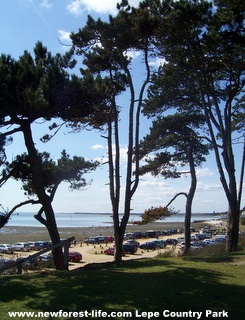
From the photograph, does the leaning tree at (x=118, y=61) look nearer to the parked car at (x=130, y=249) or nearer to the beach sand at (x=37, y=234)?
the parked car at (x=130, y=249)

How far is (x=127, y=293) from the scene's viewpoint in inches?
230

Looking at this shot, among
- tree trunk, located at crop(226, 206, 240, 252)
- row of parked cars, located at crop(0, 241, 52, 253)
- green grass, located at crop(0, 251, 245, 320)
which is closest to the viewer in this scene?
green grass, located at crop(0, 251, 245, 320)

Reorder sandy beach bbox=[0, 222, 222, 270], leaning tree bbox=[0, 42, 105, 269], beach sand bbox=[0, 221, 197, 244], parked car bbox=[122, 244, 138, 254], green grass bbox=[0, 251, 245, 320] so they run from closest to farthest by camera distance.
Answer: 1. green grass bbox=[0, 251, 245, 320]
2. leaning tree bbox=[0, 42, 105, 269]
3. sandy beach bbox=[0, 222, 222, 270]
4. parked car bbox=[122, 244, 138, 254]
5. beach sand bbox=[0, 221, 197, 244]

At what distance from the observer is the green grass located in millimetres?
5113

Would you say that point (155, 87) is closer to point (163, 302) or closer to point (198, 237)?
point (163, 302)

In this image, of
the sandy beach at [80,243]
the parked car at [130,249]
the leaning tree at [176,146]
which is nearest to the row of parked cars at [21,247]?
the sandy beach at [80,243]

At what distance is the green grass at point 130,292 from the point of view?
511 centimetres

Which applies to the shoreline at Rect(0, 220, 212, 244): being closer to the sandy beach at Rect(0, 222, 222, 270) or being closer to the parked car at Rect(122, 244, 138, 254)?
the sandy beach at Rect(0, 222, 222, 270)

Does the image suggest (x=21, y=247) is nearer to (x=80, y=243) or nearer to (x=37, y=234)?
(x=80, y=243)

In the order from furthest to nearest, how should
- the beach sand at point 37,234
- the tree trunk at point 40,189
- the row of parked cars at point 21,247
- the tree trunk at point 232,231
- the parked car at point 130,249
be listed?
the beach sand at point 37,234
the row of parked cars at point 21,247
the parked car at point 130,249
the tree trunk at point 232,231
the tree trunk at point 40,189

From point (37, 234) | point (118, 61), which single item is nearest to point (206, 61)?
point (118, 61)

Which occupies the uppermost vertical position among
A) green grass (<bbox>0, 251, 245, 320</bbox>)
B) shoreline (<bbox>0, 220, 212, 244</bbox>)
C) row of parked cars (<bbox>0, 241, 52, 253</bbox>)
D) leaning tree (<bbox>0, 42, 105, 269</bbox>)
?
leaning tree (<bbox>0, 42, 105, 269</bbox>)

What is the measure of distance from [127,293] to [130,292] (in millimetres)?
86

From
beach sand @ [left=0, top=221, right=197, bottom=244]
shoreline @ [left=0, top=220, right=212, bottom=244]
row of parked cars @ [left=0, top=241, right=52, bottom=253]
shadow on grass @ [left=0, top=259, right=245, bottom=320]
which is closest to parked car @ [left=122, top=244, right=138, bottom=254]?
shoreline @ [left=0, top=220, right=212, bottom=244]
